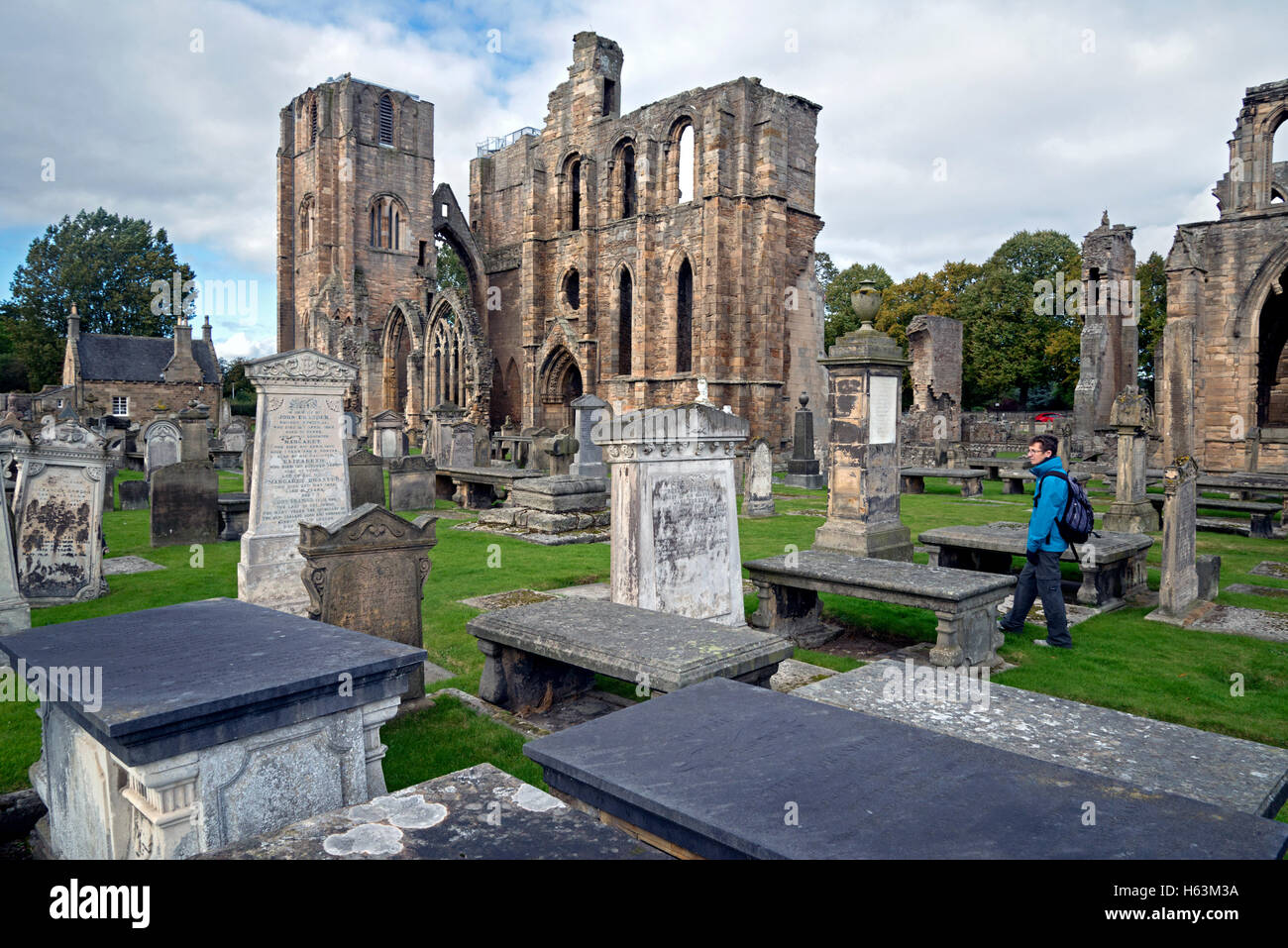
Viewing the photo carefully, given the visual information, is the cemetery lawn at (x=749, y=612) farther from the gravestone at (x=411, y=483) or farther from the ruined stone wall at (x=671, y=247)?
Answer: the ruined stone wall at (x=671, y=247)

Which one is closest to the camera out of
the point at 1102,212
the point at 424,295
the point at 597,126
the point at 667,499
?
the point at 667,499

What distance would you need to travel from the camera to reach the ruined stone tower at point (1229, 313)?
66.3ft

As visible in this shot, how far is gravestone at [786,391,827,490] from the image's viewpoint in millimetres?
21688

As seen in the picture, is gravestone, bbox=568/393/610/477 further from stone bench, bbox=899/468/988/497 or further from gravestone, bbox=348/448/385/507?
stone bench, bbox=899/468/988/497

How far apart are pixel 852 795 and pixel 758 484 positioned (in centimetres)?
1354

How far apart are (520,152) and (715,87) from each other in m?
14.8

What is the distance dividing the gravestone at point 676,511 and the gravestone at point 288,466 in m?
3.76

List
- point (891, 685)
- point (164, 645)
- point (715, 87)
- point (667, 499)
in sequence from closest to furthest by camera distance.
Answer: point (164, 645) → point (891, 685) → point (667, 499) → point (715, 87)

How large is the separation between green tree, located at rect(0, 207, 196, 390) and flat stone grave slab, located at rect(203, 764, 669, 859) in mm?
60432

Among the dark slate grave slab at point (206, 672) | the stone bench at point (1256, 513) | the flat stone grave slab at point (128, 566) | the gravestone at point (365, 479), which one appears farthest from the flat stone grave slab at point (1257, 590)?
the flat stone grave slab at point (128, 566)
